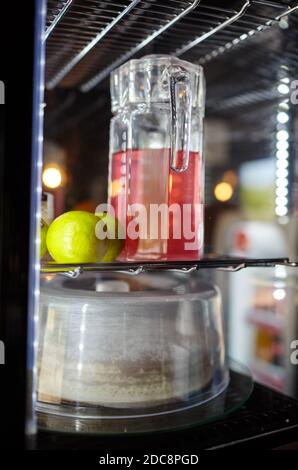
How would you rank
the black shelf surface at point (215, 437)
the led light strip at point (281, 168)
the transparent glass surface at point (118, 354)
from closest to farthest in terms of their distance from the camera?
1. the black shelf surface at point (215, 437)
2. the transparent glass surface at point (118, 354)
3. the led light strip at point (281, 168)

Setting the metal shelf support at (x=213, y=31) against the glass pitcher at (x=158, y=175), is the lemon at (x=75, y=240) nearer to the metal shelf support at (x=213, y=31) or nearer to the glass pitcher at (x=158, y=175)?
the glass pitcher at (x=158, y=175)

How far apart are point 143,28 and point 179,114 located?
0.80ft

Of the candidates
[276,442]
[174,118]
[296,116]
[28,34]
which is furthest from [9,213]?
[296,116]

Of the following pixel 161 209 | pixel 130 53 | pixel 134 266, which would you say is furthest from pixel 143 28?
pixel 134 266

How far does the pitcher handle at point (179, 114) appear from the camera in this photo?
0.82 metres

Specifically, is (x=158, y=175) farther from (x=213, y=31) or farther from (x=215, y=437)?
(x=215, y=437)

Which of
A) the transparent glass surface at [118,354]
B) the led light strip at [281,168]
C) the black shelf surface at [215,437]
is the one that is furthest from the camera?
the led light strip at [281,168]

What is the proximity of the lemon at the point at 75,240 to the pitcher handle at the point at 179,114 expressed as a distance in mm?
169

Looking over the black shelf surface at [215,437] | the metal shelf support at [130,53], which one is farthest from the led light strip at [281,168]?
the black shelf surface at [215,437]

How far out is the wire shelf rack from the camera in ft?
2.80

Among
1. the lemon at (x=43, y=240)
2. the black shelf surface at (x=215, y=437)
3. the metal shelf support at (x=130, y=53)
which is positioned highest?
the metal shelf support at (x=130, y=53)

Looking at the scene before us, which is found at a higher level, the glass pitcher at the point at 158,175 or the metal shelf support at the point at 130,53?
the metal shelf support at the point at 130,53

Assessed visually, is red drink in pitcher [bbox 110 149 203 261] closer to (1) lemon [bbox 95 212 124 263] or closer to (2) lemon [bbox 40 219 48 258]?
(1) lemon [bbox 95 212 124 263]

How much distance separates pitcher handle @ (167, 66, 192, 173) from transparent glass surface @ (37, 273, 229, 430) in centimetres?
24
